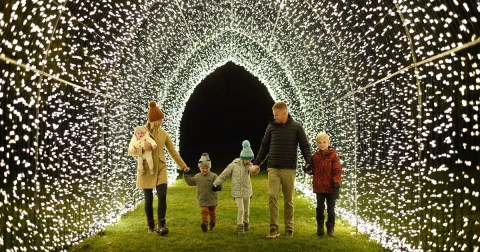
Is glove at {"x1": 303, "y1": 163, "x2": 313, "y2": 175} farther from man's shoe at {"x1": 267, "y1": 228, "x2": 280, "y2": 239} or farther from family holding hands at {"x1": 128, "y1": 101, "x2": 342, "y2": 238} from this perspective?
man's shoe at {"x1": 267, "y1": 228, "x2": 280, "y2": 239}

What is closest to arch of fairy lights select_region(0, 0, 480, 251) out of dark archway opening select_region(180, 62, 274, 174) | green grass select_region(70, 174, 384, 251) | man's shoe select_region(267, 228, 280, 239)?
green grass select_region(70, 174, 384, 251)

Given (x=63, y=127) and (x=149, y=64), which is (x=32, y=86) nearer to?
(x=63, y=127)

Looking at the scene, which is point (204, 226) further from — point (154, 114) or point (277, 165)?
point (154, 114)

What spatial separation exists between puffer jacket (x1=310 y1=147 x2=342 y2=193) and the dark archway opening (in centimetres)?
2448

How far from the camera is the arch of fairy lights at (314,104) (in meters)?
4.49

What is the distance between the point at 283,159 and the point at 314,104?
477cm

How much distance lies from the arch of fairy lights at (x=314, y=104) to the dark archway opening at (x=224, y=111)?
2051cm

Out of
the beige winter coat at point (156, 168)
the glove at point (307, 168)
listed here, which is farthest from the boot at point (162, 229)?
the glove at point (307, 168)

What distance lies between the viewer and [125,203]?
9.90m

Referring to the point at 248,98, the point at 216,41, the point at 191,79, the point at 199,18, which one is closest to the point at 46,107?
the point at 199,18

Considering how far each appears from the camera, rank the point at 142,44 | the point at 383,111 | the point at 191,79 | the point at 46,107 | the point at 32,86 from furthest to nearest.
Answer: the point at 191,79 < the point at 142,44 < the point at 383,111 < the point at 46,107 < the point at 32,86

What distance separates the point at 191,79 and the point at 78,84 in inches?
364

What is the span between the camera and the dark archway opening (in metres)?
32.2

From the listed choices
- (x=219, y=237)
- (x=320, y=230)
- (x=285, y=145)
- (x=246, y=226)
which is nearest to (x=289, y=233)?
(x=320, y=230)
